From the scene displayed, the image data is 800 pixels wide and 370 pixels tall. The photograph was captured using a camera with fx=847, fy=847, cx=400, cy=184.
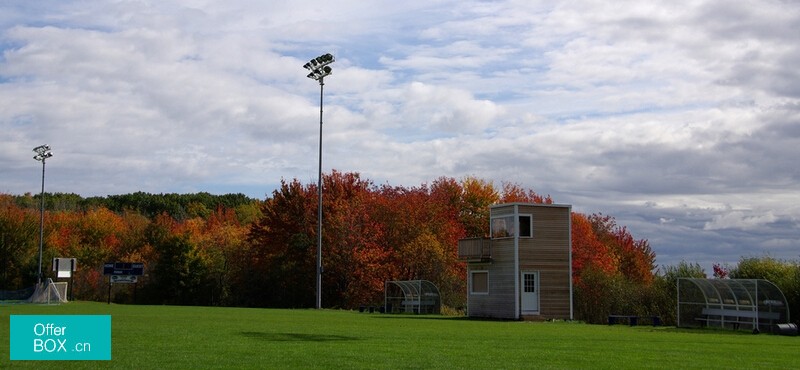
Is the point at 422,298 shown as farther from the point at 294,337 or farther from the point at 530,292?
the point at 294,337

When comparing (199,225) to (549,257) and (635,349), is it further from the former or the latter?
(635,349)

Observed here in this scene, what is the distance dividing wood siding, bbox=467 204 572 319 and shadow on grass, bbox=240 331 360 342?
18.5 meters

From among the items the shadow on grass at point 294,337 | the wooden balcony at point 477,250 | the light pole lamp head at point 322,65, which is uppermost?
the light pole lamp head at point 322,65

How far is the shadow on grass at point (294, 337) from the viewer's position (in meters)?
22.2

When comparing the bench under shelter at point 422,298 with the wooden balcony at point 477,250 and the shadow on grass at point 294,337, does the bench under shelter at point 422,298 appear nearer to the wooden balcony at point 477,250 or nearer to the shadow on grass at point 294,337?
the wooden balcony at point 477,250

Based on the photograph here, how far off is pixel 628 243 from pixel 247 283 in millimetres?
36094

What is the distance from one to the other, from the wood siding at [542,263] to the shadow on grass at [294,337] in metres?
18.5

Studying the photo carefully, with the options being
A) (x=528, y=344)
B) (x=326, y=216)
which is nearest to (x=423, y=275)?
(x=326, y=216)

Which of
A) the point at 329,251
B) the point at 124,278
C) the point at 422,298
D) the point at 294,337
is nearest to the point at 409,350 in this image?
the point at 294,337

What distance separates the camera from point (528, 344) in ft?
71.9

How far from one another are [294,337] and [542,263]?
2066cm

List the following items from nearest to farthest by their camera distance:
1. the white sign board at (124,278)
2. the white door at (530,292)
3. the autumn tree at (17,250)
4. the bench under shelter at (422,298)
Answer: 1. the white door at (530,292)
2. the bench under shelter at (422,298)
3. the white sign board at (124,278)
4. the autumn tree at (17,250)

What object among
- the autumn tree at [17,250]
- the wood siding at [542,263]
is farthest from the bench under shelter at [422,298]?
the autumn tree at [17,250]

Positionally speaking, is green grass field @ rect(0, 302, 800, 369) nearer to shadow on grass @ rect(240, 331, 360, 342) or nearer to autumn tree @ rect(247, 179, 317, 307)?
shadow on grass @ rect(240, 331, 360, 342)
